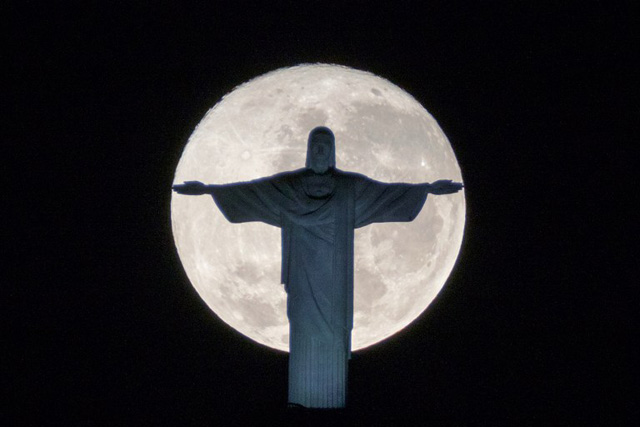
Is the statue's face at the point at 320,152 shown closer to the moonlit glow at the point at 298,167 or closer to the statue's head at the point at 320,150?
the statue's head at the point at 320,150

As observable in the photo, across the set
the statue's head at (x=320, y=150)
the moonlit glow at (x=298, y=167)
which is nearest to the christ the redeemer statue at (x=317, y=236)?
the statue's head at (x=320, y=150)

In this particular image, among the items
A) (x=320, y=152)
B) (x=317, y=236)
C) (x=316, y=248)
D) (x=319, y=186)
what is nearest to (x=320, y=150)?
(x=320, y=152)

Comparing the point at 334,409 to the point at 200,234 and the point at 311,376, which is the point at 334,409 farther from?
Result: the point at 200,234

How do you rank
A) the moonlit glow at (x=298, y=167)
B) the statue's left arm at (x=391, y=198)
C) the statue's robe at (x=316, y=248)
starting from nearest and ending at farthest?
the statue's robe at (x=316, y=248) → the statue's left arm at (x=391, y=198) → the moonlit glow at (x=298, y=167)

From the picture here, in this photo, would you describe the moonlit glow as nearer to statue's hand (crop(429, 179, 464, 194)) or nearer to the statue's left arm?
the statue's left arm

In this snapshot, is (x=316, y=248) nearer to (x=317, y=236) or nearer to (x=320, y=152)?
(x=317, y=236)

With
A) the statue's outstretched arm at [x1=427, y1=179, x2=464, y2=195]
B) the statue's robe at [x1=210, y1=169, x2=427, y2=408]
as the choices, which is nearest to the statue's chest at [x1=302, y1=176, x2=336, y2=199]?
the statue's robe at [x1=210, y1=169, x2=427, y2=408]
